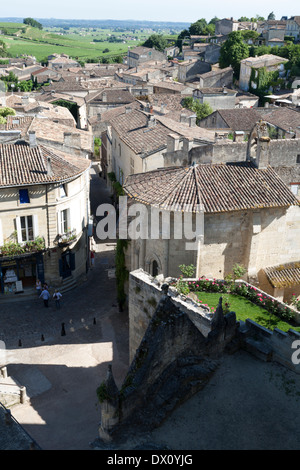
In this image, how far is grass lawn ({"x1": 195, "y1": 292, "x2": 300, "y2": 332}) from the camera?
63.7 ft

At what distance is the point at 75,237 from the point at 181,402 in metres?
20.0

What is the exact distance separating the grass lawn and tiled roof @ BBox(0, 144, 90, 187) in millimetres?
13967

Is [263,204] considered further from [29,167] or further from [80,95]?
[80,95]

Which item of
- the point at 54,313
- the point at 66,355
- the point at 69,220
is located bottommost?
the point at 54,313

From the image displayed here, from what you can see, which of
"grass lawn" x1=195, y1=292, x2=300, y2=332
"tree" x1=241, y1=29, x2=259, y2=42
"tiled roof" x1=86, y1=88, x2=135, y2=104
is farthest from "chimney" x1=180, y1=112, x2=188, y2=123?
"tree" x1=241, y1=29, x2=259, y2=42

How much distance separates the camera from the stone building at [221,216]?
75.8 ft

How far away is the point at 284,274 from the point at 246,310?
19.3 feet

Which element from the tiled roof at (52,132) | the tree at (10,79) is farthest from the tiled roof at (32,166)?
the tree at (10,79)

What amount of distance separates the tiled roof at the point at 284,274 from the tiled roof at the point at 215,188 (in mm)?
3805

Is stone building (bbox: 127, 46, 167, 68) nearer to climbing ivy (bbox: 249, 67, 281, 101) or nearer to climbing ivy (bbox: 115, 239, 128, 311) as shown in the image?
climbing ivy (bbox: 249, 67, 281, 101)

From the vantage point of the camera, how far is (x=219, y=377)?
640 inches

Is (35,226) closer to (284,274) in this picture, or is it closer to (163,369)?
(284,274)

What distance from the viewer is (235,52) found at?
10625 centimetres

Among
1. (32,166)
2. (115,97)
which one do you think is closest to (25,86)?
(115,97)
